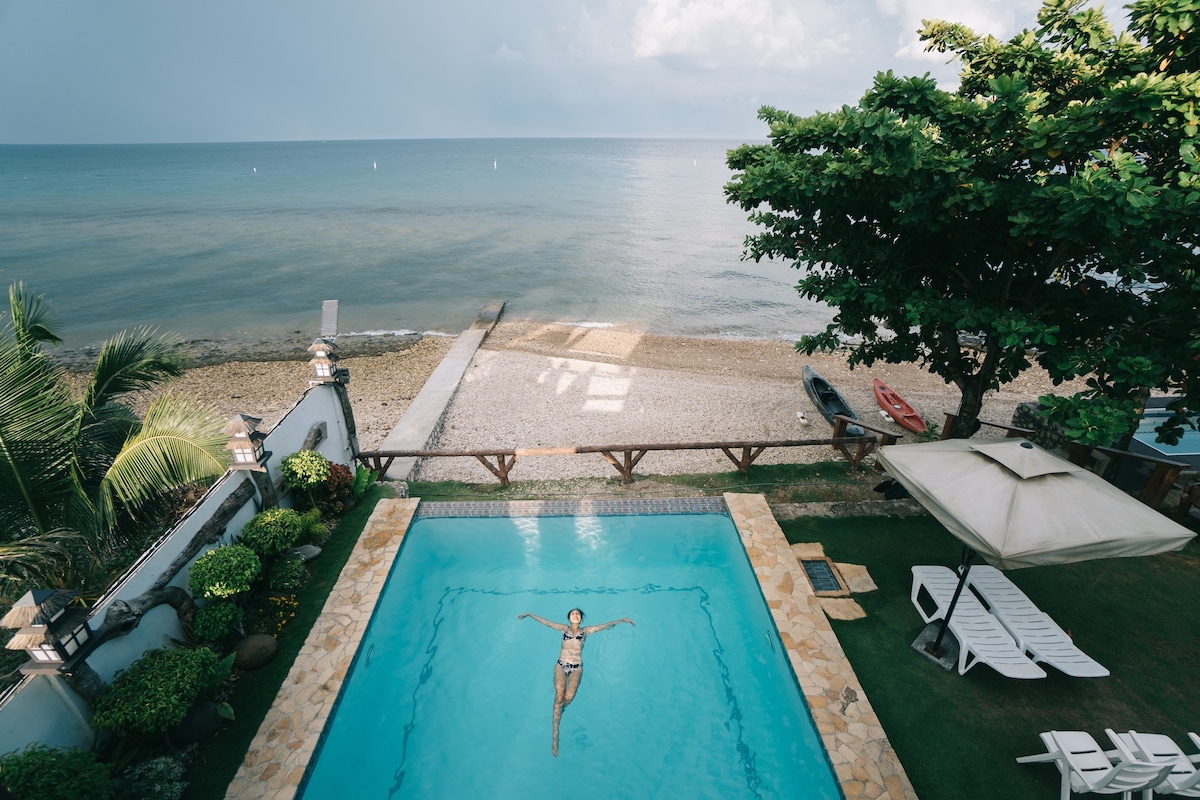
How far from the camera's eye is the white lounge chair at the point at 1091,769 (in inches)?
215

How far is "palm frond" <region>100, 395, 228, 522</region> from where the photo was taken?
6.52m

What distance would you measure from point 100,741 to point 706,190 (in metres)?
99.3

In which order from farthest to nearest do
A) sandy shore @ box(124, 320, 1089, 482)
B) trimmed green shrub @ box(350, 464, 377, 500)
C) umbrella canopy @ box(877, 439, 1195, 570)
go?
1. sandy shore @ box(124, 320, 1089, 482)
2. trimmed green shrub @ box(350, 464, 377, 500)
3. umbrella canopy @ box(877, 439, 1195, 570)

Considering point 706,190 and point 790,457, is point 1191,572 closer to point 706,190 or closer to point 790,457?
point 790,457

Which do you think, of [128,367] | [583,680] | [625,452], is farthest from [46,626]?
[625,452]

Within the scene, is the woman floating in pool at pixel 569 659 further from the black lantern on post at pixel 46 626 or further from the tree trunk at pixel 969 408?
the tree trunk at pixel 969 408

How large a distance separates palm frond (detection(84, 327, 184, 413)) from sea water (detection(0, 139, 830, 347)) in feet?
73.6

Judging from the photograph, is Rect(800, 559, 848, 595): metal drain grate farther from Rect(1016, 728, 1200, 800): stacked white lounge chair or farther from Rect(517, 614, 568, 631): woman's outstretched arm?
Rect(517, 614, 568, 631): woman's outstretched arm

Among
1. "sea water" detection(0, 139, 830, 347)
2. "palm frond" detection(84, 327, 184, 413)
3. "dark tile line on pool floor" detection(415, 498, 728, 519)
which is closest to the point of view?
"palm frond" detection(84, 327, 184, 413)

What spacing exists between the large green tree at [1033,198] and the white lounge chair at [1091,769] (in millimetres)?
3343

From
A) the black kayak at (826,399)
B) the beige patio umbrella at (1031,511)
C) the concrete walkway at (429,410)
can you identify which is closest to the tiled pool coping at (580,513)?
the beige patio umbrella at (1031,511)

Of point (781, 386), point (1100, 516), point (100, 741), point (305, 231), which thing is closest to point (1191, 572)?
point (1100, 516)

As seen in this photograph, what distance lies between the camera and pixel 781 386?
20250 millimetres

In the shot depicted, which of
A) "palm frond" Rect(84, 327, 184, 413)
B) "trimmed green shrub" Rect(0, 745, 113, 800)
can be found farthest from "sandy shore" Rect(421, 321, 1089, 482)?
"trimmed green shrub" Rect(0, 745, 113, 800)
